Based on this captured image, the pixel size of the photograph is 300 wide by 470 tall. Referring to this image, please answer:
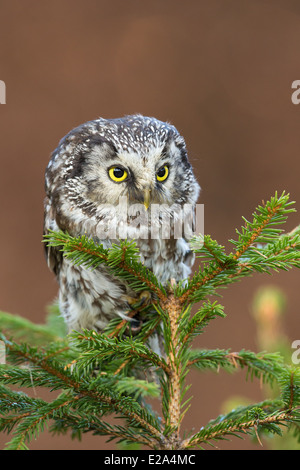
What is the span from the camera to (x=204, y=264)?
3.42 feet

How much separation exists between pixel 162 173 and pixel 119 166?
0.43ft

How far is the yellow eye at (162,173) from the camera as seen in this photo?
1544 millimetres

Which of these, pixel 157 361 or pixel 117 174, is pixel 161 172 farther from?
pixel 157 361

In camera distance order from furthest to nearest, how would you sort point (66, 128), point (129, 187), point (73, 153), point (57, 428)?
point (66, 128) < point (73, 153) < point (129, 187) < point (57, 428)

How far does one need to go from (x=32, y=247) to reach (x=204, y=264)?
192 centimetres

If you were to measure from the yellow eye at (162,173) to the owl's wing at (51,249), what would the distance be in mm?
351

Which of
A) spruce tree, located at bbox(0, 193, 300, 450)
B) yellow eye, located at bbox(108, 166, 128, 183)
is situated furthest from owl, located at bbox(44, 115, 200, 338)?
spruce tree, located at bbox(0, 193, 300, 450)

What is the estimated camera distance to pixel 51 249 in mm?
1779

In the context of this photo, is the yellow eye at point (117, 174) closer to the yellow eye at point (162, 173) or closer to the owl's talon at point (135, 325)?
the yellow eye at point (162, 173)

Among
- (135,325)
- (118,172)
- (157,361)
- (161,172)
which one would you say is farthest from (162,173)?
(157,361)

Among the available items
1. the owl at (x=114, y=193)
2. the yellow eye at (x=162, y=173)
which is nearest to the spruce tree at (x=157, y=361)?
the owl at (x=114, y=193)

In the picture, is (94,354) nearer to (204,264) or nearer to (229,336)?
(204,264)

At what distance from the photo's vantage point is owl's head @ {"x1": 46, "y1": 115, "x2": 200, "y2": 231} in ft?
4.85
